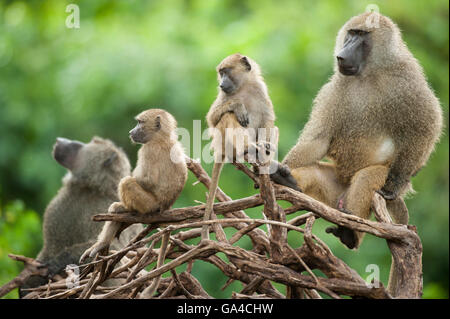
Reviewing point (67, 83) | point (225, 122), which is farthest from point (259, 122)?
point (67, 83)

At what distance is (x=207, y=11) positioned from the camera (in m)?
9.66

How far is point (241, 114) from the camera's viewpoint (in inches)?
128

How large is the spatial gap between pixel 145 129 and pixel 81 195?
2054 millimetres

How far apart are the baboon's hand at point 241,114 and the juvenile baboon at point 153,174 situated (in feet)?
1.07

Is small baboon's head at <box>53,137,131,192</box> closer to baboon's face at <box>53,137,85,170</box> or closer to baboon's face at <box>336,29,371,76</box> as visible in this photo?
baboon's face at <box>53,137,85,170</box>

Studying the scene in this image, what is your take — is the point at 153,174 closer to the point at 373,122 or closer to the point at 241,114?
the point at 241,114

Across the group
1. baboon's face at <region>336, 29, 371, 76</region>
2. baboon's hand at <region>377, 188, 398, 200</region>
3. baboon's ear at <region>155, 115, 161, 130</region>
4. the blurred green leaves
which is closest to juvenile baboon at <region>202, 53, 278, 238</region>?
baboon's ear at <region>155, 115, 161, 130</region>

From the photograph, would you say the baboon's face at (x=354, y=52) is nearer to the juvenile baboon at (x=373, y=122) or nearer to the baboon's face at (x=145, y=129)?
the juvenile baboon at (x=373, y=122)

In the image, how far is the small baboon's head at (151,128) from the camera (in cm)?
327

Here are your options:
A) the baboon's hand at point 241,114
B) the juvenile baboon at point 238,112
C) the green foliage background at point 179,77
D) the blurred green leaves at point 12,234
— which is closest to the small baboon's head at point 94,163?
the blurred green leaves at point 12,234

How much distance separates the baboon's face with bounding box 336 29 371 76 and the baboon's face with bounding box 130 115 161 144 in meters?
1.04

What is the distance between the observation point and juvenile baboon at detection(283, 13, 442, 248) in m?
3.62

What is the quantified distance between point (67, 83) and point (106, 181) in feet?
10.8
